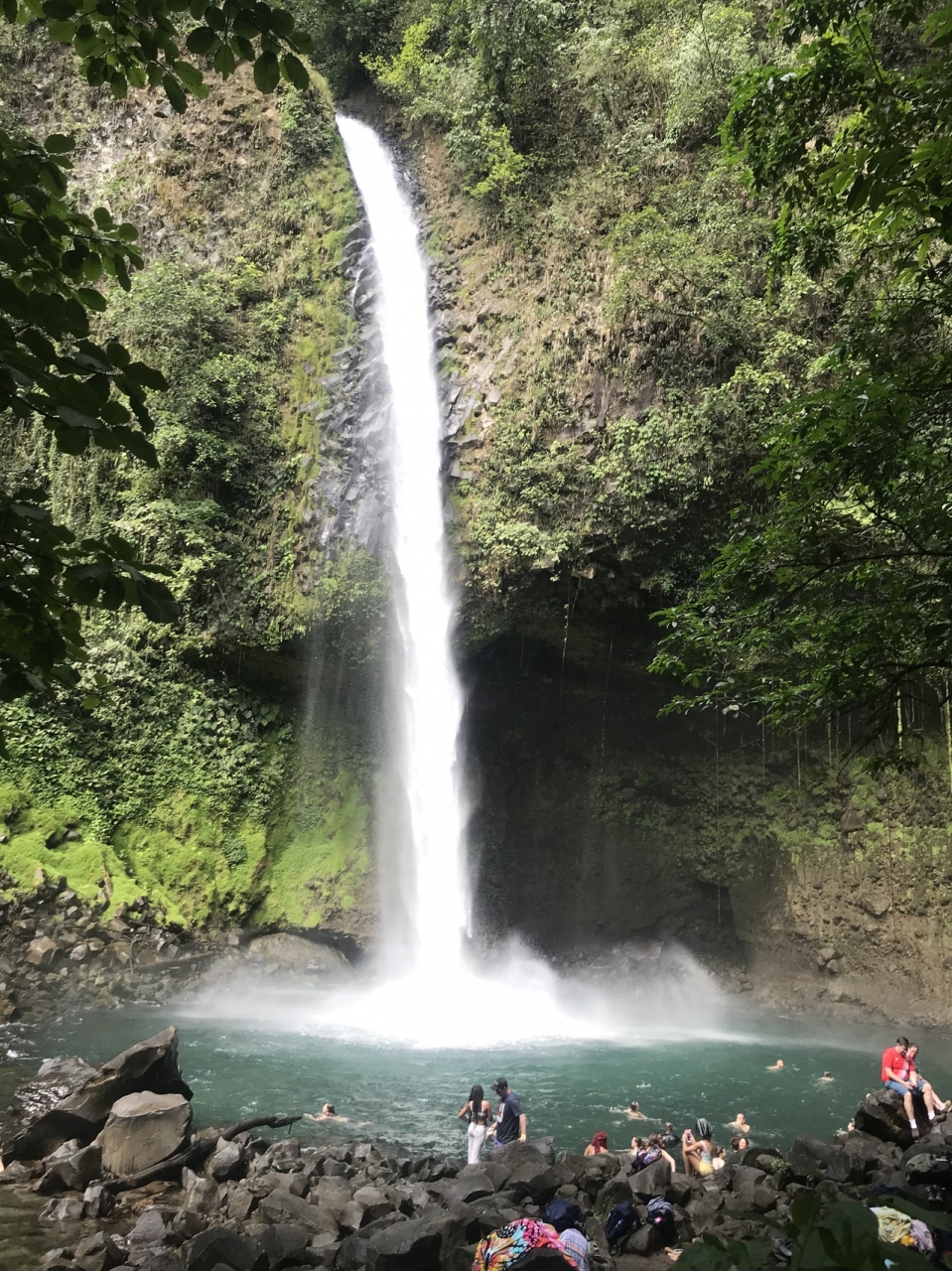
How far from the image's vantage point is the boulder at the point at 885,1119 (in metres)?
7.29

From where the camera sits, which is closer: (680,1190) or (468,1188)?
(468,1188)

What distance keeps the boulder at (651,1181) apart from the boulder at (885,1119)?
8.28 feet

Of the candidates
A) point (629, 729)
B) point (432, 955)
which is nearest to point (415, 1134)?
point (432, 955)

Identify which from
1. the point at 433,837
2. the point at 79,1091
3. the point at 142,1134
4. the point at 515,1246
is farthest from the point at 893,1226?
the point at 433,837

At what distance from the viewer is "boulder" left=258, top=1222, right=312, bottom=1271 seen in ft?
15.7

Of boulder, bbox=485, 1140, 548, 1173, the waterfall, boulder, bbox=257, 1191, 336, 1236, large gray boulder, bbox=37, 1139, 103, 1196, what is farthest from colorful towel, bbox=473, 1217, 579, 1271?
the waterfall

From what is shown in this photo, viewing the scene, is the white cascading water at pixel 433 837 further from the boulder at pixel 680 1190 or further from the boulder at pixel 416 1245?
the boulder at pixel 416 1245

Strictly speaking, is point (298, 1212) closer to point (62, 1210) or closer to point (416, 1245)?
point (416, 1245)

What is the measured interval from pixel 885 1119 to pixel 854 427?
667 cm

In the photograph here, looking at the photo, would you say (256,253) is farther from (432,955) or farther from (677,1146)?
(677,1146)

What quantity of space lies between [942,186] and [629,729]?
13.7m

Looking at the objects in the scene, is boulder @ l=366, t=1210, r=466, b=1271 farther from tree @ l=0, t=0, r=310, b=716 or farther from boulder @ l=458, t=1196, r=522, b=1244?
tree @ l=0, t=0, r=310, b=716

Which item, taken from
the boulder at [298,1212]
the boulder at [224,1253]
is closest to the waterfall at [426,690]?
the boulder at [298,1212]

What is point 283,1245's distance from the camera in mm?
4887
